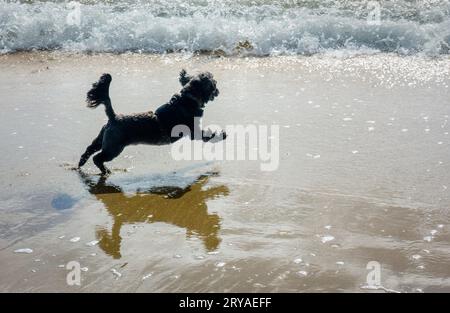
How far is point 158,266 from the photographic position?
4.11 metres

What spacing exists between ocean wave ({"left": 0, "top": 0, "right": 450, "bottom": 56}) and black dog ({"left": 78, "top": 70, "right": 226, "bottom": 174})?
4234 mm

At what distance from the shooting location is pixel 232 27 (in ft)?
36.1

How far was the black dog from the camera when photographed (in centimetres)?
576

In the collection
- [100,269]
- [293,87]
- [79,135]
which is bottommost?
[100,269]

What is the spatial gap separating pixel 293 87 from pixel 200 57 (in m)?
2.64

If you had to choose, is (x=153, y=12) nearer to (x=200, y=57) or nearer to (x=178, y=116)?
(x=200, y=57)

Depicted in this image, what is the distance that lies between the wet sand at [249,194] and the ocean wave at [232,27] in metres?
1.49

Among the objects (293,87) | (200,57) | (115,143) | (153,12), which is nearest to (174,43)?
(200,57)

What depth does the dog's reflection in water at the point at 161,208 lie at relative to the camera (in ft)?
15.0

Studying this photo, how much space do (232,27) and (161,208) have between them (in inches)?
261
